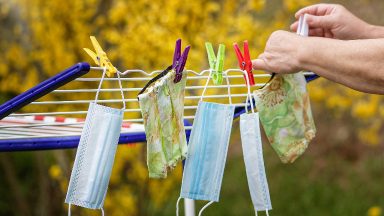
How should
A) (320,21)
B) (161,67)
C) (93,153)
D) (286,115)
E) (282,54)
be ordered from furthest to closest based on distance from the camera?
(161,67)
(320,21)
(286,115)
(282,54)
(93,153)

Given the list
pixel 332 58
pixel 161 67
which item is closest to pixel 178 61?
pixel 332 58

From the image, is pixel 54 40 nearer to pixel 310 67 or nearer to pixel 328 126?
pixel 310 67

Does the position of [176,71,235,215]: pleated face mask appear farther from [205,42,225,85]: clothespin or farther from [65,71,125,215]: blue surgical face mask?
[65,71,125,215]: blue surgical face mask

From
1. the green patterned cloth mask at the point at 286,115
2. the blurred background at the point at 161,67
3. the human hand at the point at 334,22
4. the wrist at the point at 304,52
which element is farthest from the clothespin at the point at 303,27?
the blurred background at the point at 161,67

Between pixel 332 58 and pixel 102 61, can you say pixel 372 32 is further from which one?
pixel 102 61

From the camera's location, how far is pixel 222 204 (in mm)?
4605

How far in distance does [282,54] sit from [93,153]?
506 millimetres

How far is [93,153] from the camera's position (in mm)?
1580

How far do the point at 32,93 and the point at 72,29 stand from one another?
2.13m

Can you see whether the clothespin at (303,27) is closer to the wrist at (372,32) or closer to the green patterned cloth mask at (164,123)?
the wrist at (372,32)

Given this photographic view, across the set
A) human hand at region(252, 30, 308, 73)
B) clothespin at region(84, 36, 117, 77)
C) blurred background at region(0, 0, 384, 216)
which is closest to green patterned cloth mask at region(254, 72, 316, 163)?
human hand at region(252, 30, 308, 73)

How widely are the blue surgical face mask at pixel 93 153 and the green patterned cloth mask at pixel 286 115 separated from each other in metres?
0.41

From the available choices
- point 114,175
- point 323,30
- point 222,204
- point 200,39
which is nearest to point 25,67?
point 114,175

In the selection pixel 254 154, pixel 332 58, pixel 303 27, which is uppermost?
pixel 303 27
